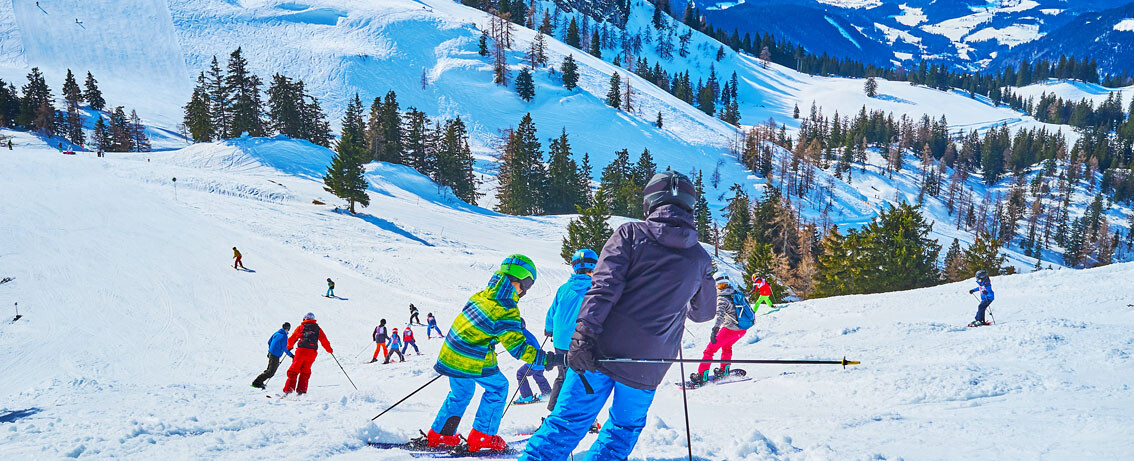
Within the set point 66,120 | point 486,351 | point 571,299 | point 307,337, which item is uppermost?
point 486,351

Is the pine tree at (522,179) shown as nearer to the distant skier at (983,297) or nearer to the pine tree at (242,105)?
the pine tree at (242,105)

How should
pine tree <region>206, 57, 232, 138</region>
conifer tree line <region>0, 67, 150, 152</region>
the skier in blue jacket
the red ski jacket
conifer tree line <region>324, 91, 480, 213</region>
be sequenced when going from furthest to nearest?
1. conifer tree line <region>0, 67, 150, 152</region>
2. conifer tree line <region>324, 91, 480, 213</region>
3. pine tree <region>206, 57, 232, 138</region>
4. the red ski jacket
5. the skier in blue jacket

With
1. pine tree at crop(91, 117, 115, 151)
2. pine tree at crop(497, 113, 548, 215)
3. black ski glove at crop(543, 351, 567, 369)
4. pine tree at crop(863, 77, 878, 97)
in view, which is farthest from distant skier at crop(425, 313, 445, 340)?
pine tree at crop(863, 77, 878, 97)

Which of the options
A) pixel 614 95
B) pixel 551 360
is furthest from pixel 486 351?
pixel 614 95

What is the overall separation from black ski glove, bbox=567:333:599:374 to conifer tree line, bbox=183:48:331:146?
68428 millimetres

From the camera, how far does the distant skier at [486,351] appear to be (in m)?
4.66

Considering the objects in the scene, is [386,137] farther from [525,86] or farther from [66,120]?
[66,120]

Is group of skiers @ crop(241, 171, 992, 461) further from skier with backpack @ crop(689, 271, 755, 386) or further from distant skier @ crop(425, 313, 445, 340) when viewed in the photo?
distant skier @ crop(425, 313, 445, 340)

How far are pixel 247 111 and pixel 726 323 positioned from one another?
66485mm

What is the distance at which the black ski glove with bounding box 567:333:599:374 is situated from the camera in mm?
3334

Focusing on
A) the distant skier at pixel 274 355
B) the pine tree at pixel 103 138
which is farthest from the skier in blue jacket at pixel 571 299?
the pine tree at pixel 103 138

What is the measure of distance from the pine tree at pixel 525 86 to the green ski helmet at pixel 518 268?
4041 inches

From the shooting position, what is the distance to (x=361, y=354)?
614 inches

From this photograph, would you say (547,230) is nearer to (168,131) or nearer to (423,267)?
(423,267)
